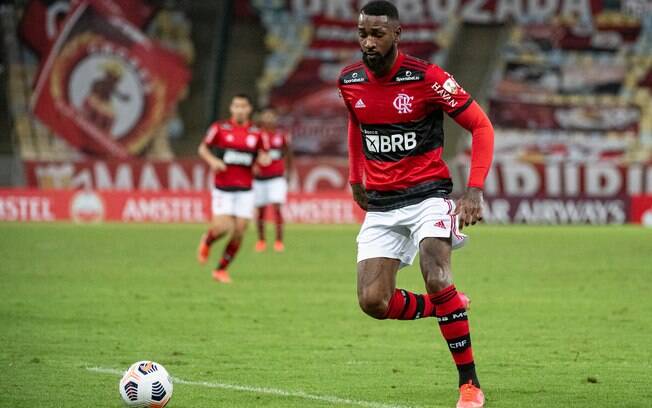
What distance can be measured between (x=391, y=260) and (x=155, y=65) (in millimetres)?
28139

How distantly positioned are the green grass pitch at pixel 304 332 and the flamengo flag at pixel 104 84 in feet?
48.3

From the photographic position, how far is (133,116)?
3434 cm

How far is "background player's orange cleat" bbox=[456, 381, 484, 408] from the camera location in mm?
6793

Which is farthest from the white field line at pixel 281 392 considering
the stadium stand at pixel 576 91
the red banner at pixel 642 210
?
the stadium stand at pixel 576 91

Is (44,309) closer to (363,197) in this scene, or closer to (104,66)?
(363,197)

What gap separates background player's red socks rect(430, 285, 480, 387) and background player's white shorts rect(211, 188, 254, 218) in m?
8.29

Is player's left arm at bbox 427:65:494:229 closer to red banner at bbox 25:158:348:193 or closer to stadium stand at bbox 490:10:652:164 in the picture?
red banner at bbox 25:158:348:193

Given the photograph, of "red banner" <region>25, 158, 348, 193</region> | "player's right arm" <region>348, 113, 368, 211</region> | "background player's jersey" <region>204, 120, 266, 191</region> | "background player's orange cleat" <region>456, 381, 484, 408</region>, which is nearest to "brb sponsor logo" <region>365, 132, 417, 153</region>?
"player's right arm" <region>348, 113, 368, 211</region>

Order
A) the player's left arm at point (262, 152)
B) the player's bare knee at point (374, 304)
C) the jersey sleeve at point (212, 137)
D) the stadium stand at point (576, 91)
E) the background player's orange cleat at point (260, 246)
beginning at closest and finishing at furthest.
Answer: the player's bare knee at point (374, 304)
the jersey sleeve at point (212, 137)
the player's left arm at point (262, 152)
the background player's orange cleat at point (260, 246)
the stadium stand at point (576, 91)

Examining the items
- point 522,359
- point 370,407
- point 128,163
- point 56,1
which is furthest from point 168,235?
point 370,407

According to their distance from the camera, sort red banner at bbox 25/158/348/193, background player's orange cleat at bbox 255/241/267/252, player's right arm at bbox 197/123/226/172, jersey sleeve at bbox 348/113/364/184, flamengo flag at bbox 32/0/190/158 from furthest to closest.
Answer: flamengo flag at bbox 32/0/190/158, red banner at bbox 25/158/348/193, background player's orange cleat at bbox 255/241/267/252, player's right arm at bbox 197/123/226/172, jersey sleeve at bbox 348/113/364/184

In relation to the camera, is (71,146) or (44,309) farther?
(71,146)

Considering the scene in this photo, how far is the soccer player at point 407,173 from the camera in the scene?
7.04 meters

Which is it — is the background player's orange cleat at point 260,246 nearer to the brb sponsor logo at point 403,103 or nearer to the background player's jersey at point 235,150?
the background player's jersey at point 235,150
